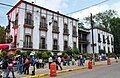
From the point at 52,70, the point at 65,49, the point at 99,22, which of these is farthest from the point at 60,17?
the point at 99,22

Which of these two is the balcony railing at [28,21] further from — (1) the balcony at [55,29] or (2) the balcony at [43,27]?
(1) the balcony at [55,29]

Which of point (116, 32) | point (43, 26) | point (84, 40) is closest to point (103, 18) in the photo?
point (116, 32)

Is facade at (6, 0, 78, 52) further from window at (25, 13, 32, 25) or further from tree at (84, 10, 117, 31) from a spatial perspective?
tree at (84, 10, 117, 31)

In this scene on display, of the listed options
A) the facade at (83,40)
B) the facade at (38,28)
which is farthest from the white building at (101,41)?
the facade at (38,28)

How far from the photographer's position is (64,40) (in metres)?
36.2

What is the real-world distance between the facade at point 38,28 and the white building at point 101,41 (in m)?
11.7

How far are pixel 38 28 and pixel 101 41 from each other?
24795mm

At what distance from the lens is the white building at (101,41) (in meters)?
48.2

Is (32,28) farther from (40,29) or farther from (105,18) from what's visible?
(105,18)

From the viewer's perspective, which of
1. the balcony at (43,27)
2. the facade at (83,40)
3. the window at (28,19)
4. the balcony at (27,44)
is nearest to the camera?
the balcony at (27,44)

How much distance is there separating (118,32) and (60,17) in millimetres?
31537

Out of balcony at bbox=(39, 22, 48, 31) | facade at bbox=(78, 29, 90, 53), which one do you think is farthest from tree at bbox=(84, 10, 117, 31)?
balcony at bbox=(39, 22, 48, 31)

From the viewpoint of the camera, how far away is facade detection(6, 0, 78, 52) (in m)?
28.3

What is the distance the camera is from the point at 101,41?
50469 mm
